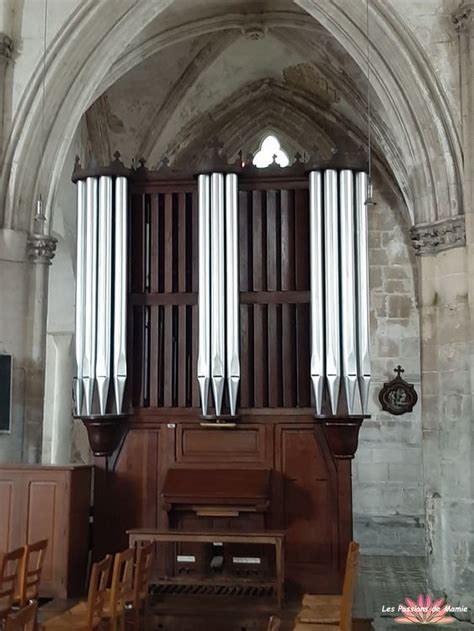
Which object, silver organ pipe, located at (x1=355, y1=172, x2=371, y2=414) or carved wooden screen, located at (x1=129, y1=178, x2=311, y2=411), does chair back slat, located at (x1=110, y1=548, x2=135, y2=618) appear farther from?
silver organ pipe, located at (x1=355, y1=172, x2=371, y2=414)

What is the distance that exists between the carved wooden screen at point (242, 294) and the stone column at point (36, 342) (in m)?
1.18

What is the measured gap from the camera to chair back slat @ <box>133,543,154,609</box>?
21.0ft

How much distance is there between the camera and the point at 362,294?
8.87 metres

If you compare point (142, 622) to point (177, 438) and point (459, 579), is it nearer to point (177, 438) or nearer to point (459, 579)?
point (177, 438)

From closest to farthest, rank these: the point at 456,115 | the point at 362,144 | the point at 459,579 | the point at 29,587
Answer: the point at 29,587 → the point at 459,579 → the point at 456,115 → the point at 362,144

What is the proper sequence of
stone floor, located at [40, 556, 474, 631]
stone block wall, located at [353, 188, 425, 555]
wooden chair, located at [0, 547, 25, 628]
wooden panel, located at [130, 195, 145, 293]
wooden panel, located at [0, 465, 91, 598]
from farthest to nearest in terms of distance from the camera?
stone block wall, located at [353, 188, 425, 555], wooden panel, located at [130, 195, 145, 293], wooden panel, located at [0, 465, 91, 598], stone floor, located at [40, 556, 474, 631], wooden chair, located at [0, 547, 25, 628]

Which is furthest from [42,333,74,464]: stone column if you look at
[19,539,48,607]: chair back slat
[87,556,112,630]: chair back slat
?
[87,556,112,630]: chair back slat

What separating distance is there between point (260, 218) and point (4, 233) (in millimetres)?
2899

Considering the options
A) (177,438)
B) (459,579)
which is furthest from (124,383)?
(459,579)

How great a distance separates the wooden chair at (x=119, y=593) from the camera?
5.86 meters

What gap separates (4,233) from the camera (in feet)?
31.4

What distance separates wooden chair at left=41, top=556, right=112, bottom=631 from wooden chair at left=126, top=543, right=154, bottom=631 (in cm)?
44

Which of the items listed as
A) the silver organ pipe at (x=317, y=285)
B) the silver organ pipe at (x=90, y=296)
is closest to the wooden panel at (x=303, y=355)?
the silver organ pipe at (x=317, y=285)

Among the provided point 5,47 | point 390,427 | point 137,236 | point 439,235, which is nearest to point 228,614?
point 137,236
